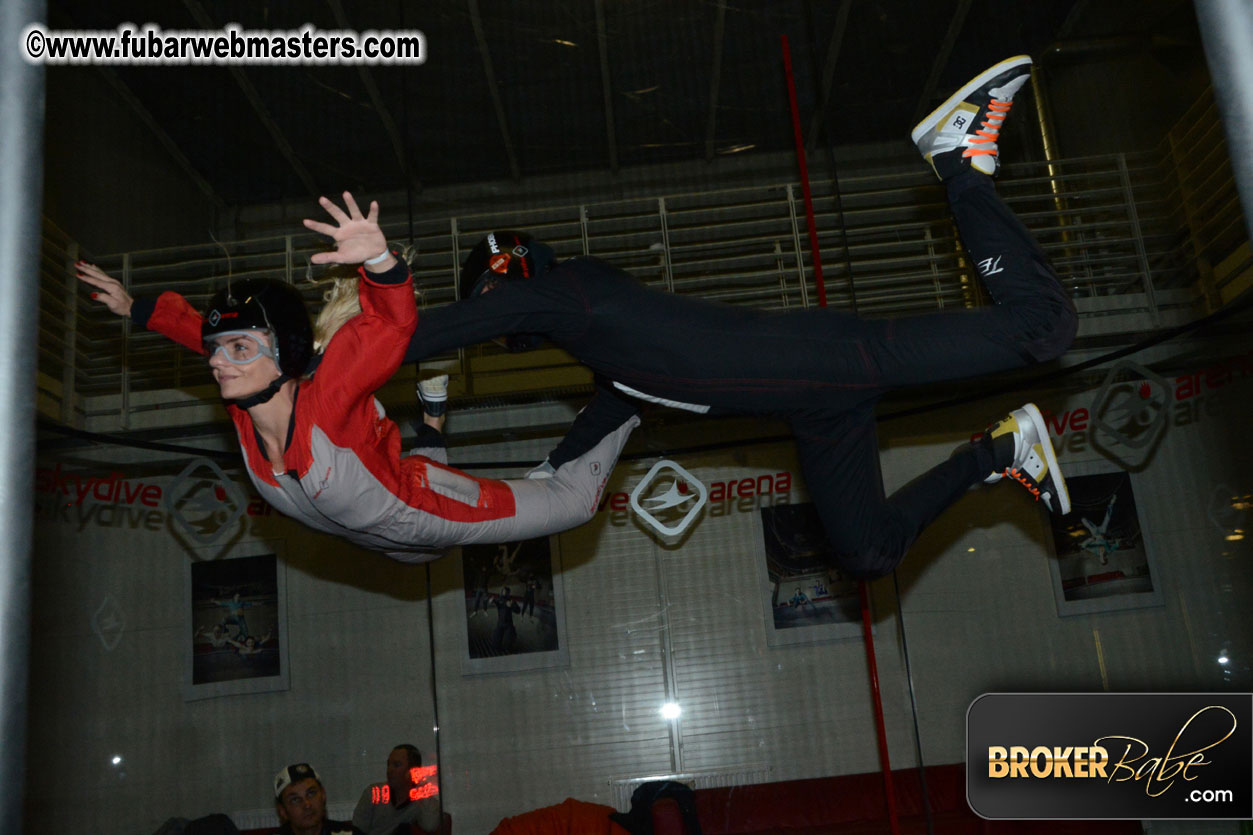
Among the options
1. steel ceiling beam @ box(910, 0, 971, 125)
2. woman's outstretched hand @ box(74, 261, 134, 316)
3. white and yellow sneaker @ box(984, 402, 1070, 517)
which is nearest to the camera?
woman's outstretched hand @ box(74, 261, 134, 316)

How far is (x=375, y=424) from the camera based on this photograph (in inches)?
83.6

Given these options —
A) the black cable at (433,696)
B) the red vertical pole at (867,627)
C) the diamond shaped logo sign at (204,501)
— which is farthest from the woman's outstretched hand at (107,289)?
the red vertical pole at (867,627)

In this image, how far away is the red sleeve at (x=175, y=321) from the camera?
224 centimetres

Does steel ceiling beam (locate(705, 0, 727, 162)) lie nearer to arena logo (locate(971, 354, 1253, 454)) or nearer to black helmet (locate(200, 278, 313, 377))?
arena logo (locate(971, 354, 1253, 454))

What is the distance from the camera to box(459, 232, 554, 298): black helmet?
2027 millimetres

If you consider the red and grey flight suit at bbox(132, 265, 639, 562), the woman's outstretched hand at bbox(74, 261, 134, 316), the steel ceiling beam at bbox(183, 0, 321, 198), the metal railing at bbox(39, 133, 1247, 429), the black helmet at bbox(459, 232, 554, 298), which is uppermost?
the steel ceiling beam at bbox(183, 0, 321, 198)

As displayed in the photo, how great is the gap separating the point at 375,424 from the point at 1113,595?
2.72 metres

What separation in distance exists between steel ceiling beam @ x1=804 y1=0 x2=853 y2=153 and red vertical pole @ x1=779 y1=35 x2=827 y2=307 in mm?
72

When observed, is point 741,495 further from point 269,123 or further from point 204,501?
point 269,123

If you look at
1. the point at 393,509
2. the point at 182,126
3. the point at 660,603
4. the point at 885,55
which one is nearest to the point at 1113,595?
the point at 660,603

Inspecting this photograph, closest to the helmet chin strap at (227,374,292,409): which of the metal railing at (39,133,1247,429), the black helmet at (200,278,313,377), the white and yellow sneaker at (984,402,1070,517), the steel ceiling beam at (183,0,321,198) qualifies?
the black helmet at (200,278,313,377)

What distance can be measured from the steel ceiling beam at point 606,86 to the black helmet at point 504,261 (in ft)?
5.45

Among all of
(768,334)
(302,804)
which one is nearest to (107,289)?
(768,334)

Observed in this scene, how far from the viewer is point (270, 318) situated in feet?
6.59
